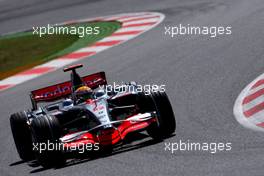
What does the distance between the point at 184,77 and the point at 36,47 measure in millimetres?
7387

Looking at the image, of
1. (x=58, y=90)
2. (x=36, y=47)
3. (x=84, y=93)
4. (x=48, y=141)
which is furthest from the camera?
(x=36, y=47)

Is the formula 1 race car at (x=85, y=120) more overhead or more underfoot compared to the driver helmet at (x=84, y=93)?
more underfoot

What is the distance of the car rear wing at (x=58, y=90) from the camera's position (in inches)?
452

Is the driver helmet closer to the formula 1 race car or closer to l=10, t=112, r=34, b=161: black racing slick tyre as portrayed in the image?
the formula 1 race car

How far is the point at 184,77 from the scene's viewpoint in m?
14.1

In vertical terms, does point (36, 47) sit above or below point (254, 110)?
below

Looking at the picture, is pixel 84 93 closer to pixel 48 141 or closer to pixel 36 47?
pixel 48 141

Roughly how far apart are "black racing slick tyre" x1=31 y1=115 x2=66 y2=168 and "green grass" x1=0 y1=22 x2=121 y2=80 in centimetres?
788

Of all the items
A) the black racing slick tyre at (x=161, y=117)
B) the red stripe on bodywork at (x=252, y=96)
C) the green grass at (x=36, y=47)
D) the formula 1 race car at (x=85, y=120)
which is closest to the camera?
the formula 1 race car at (x=85, y=120)

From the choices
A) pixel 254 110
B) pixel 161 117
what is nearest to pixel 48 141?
pixel 161 117

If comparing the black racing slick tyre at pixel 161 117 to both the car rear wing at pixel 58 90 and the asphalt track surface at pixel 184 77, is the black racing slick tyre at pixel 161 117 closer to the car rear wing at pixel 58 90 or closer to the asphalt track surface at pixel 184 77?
the asphalt track surface at pixel 184 77

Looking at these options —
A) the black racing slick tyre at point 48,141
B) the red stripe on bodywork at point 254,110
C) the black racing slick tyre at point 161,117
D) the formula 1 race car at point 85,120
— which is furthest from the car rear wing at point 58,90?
the red stripe on bodywork at point 254,110

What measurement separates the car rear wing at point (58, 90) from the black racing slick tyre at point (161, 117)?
1.68 meters

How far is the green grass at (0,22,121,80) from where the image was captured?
1878 cm
